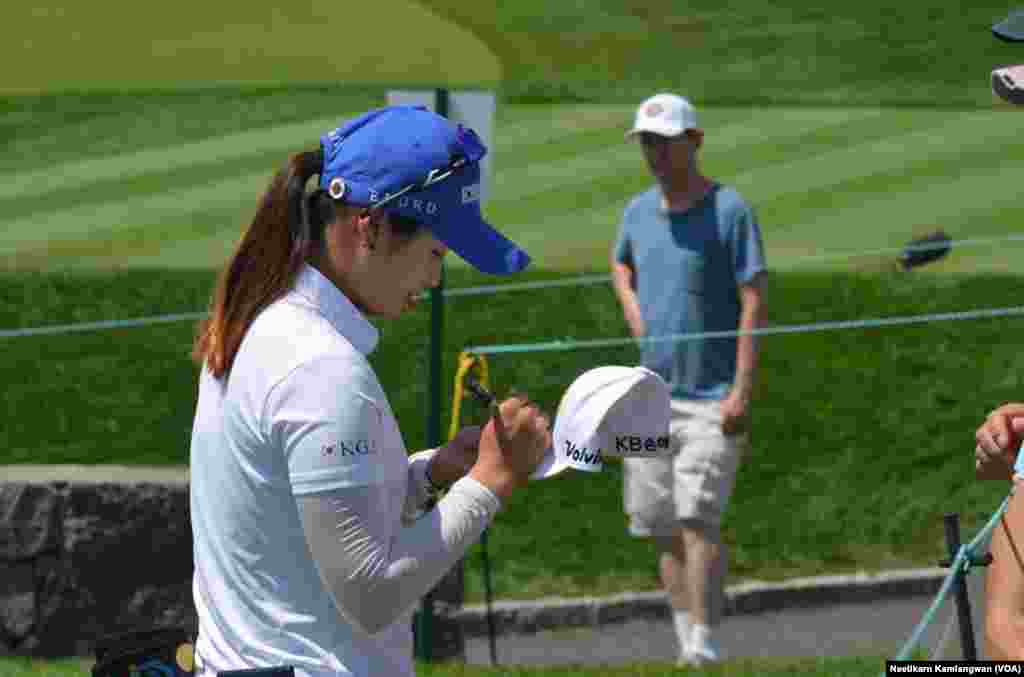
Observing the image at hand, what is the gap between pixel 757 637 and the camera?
382 inches

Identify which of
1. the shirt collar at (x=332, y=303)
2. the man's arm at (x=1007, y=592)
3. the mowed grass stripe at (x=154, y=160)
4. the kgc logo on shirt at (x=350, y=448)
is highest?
the shirt collar at (x=332, y=303)

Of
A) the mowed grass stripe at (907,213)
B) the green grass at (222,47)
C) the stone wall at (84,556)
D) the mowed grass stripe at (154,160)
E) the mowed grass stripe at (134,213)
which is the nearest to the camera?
the stone wall at (84,556)

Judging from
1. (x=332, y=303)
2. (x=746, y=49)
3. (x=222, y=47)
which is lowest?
(x=746, y=49)

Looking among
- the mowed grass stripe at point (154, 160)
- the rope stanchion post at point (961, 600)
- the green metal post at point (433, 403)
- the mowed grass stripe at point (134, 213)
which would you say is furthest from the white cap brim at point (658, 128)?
the mowed grass stripe at point (154, 160)

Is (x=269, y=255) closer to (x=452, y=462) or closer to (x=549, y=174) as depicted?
(x=452, y=462)

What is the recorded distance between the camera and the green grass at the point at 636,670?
7441 mm

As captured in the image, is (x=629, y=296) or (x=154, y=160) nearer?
(x=629, y=296)

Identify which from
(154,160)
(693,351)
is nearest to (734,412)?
(693,351)

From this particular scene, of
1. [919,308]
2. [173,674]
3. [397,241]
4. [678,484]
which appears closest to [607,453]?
[397,241]

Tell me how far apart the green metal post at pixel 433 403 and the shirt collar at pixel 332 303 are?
5.07 meters

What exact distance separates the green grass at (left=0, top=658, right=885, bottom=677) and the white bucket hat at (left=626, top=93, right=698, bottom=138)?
2261mm

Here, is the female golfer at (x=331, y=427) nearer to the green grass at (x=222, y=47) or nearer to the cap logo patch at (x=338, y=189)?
A: the cap logo patch at (x=338, y=189)

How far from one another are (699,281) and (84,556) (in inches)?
103

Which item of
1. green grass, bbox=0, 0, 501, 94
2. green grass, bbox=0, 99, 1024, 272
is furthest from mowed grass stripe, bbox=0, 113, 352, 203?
green grass, bbox=0, 0, 501, 94
